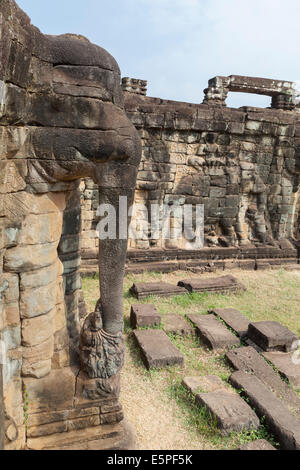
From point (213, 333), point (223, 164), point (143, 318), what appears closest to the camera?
point (213, 333)

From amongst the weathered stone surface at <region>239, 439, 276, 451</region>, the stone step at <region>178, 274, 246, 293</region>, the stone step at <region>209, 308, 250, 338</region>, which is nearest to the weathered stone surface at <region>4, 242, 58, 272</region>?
the weathered stone surface at <region>239, 439, 276, 451</region>

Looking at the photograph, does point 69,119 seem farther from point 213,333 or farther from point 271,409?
point 213,333

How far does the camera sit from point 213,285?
753 cm

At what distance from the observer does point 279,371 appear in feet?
15.1

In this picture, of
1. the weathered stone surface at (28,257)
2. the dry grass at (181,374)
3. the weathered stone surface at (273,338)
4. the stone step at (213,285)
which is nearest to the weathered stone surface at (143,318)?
the dry grass at (181,374)

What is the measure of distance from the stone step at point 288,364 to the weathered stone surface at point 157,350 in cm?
138

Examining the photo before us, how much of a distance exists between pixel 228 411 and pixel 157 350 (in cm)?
138

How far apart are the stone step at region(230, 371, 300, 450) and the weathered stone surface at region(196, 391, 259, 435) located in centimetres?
15

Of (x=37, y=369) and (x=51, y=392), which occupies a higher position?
(x=37, y=369)

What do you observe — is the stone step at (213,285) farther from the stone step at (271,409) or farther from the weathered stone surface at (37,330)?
the weathered stone surface at (37,330)

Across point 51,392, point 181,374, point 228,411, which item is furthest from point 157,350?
point 51,392

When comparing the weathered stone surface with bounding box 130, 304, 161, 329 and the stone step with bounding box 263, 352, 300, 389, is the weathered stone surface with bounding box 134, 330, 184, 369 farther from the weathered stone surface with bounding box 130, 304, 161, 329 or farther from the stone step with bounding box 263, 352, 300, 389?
the stone step with bounding box 263, 352, 300, 389

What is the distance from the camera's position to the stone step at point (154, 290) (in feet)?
22.5
